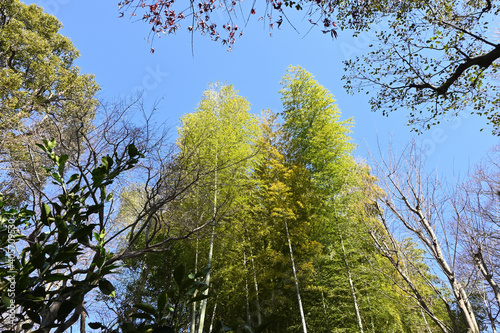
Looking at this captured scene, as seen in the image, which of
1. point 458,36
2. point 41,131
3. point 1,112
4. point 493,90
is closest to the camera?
point 458,36

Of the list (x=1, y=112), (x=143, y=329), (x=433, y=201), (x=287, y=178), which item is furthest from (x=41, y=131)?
(x=433, y=201)

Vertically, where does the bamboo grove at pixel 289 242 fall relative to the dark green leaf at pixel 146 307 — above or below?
above

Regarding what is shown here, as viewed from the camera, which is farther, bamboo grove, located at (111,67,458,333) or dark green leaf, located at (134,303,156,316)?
bamboo grove, located at (111,67,458,333)

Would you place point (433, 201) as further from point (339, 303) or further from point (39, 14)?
point (39, 14)

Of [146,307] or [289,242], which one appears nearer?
[146,307]

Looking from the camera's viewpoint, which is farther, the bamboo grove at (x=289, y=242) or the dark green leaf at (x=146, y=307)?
the bamboo grove at (x=289, y=242)

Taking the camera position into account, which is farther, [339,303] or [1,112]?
[339,303]

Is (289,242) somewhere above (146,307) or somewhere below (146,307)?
above

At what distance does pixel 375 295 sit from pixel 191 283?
20.4 ft

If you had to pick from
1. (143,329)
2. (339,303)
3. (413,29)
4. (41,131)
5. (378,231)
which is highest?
(413,29)

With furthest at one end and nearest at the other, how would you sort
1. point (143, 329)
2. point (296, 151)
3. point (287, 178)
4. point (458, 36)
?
point (296, 151)
point (287, 178)
point (458, 36)
point (143, 329)

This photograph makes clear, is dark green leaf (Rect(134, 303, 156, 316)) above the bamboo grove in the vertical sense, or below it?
below

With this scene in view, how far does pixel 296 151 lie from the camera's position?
8.02 meters

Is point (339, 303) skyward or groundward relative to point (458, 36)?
groundward
